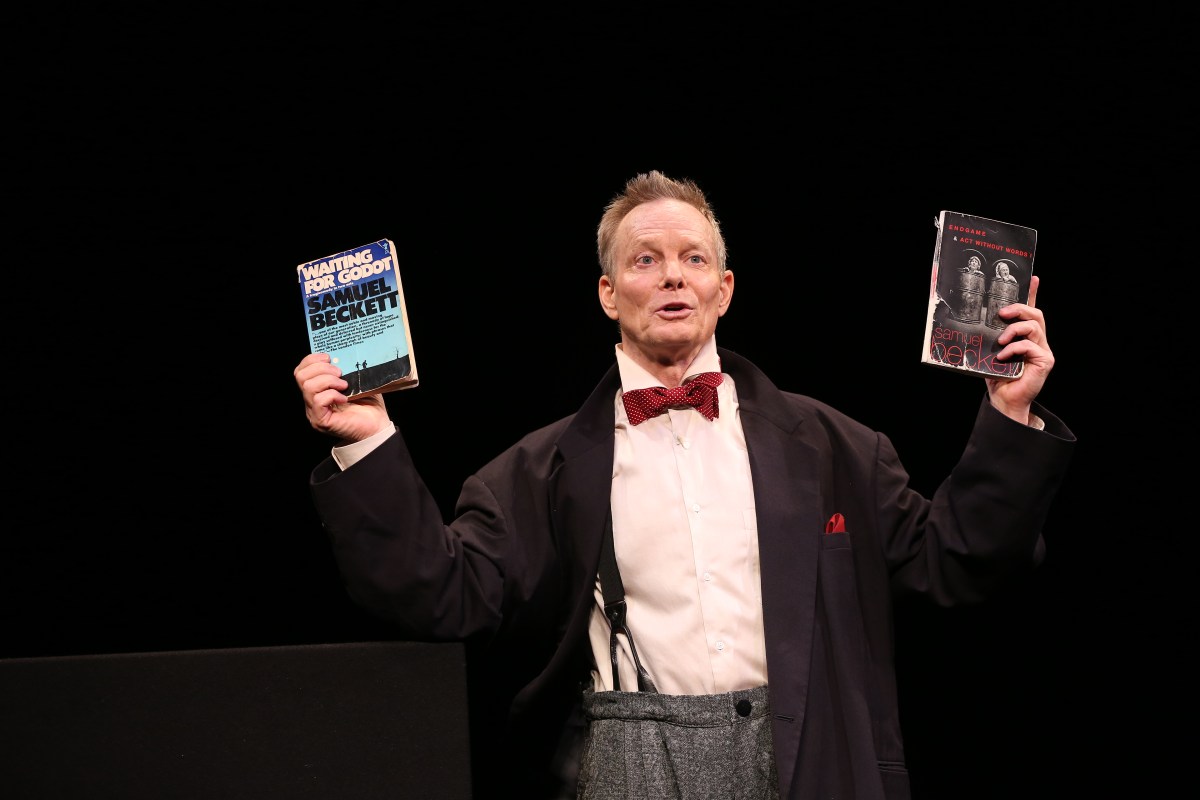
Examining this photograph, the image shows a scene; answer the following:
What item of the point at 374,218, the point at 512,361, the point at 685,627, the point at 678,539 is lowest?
A: the point at 685,627

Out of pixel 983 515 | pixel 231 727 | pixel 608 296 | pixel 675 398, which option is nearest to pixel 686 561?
pixel 675 398

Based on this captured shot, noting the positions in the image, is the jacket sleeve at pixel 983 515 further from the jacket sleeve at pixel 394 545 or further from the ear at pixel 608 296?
the jacket sleeve at pixel 394 545

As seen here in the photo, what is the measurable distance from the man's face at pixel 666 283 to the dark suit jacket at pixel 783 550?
4.6 inches

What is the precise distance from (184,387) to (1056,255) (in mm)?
1962

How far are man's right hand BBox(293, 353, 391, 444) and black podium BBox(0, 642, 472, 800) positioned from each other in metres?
0.35

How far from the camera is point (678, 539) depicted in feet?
6.61

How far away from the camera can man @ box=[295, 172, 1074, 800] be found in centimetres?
185

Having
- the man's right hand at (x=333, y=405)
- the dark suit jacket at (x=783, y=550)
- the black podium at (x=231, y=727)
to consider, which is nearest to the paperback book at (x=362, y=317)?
the man's right hand at (x=333, y=405)

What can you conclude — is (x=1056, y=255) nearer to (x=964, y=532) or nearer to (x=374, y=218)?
(x=964, y=532)

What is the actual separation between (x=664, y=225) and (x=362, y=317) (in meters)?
0.67

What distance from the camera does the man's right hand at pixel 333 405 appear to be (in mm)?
1812

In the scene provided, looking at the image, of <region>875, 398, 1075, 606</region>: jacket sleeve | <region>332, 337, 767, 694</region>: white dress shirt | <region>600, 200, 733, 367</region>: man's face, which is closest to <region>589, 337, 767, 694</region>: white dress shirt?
<region>332, 337, 767, 694</region>: white dress shirt

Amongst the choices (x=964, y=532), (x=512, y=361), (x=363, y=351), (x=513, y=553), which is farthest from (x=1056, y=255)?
(x=363, y=351)

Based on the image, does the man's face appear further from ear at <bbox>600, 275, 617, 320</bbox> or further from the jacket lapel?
the jacket lapel
